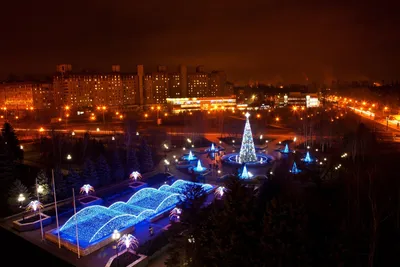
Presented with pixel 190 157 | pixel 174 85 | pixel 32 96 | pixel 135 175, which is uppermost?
pixel 174 85

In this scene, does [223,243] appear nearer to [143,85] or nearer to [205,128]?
[205,128]

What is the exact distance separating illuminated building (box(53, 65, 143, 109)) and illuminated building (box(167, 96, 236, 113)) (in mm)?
10462

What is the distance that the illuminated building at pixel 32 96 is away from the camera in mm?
71688

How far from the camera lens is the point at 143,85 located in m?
81.4

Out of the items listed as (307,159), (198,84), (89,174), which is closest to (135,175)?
(89,174)

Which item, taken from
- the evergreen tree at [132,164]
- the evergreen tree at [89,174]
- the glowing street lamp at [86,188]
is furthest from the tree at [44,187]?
the evergreen tree at [132,164]

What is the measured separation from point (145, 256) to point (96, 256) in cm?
228

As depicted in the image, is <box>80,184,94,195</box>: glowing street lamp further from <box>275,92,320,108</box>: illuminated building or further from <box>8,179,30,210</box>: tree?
<box>275,92,320,108</box>: illuminated building

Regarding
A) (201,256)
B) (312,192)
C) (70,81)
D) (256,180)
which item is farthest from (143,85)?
(201,256)

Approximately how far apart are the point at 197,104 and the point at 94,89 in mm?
23532

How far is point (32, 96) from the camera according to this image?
71.4 metres

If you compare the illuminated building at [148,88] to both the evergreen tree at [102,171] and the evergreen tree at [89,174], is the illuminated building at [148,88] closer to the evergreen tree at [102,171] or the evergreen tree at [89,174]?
the evergreen tree at [102,171]

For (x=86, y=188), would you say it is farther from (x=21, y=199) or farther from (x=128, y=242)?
(x=128, y=242)

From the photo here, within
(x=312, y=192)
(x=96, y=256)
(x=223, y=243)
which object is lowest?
(x=96, y=256)
